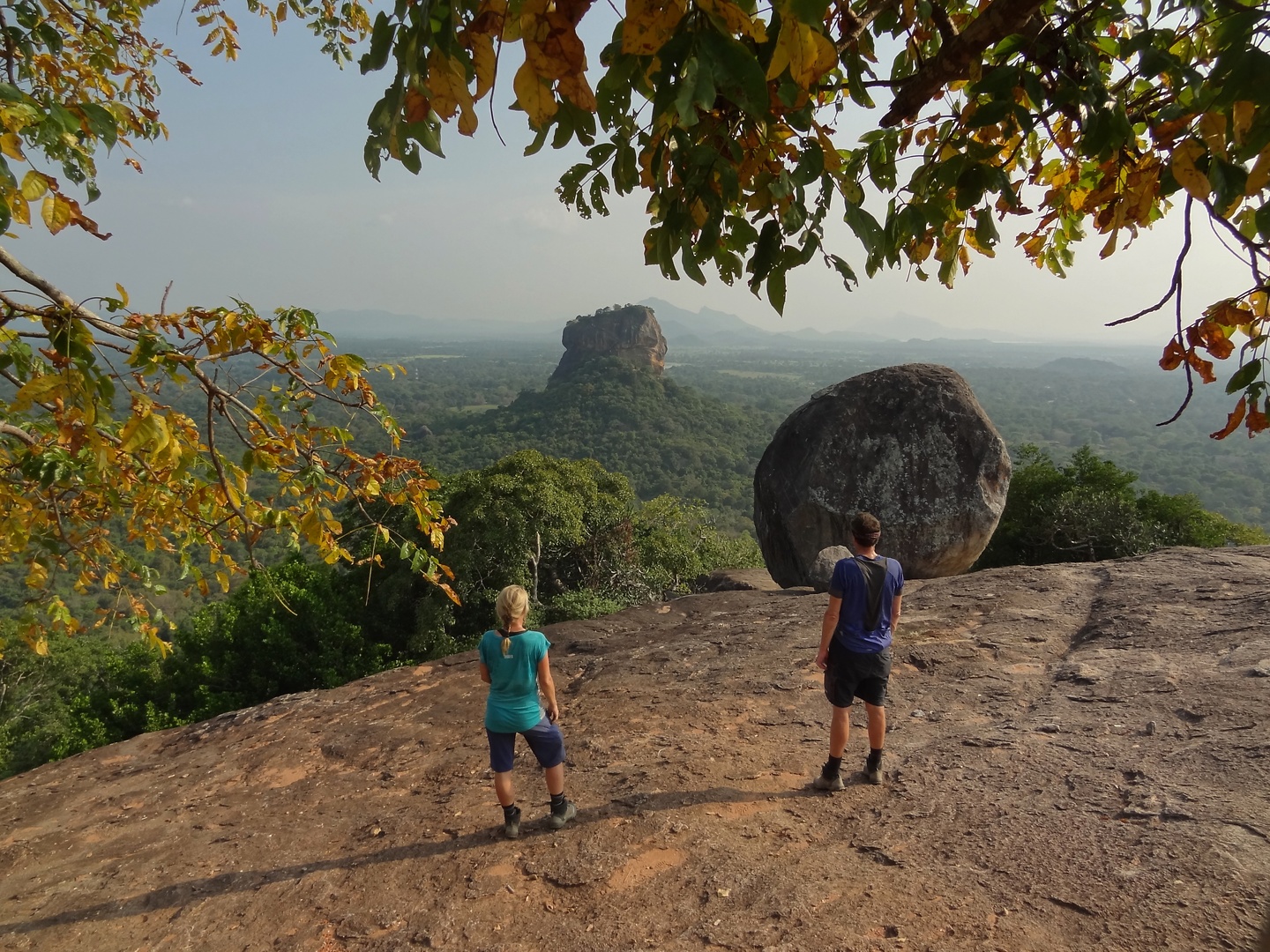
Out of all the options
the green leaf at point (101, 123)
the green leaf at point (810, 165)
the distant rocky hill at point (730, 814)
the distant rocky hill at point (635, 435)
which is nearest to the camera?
the green leaf at point (810, 165)

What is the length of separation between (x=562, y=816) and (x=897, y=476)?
799 centimetres

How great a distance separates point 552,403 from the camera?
75188 mm

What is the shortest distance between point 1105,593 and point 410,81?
887cm

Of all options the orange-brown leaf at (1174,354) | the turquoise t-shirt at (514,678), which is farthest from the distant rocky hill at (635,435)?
the orange-brown leaf at (1174,354)

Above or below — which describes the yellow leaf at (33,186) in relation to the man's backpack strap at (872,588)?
above

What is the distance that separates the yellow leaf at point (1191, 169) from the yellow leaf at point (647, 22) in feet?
4.07

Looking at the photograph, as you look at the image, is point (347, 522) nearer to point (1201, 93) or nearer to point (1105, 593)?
point (1105, 593)

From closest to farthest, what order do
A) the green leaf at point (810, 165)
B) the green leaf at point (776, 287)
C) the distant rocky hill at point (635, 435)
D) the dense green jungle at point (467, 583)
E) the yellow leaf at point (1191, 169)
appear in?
the yellow leaf at point (1191, 169) → the green leaf at point (810, 165) → the green leaf at point (776, 287) → the dense green jungle at point (467, 583) → the distant rocky hill at point (635, 435)

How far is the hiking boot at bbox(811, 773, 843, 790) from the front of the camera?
14.4 ft

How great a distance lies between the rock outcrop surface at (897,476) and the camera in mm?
10484

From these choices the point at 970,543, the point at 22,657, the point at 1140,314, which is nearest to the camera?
the point at 1140,314

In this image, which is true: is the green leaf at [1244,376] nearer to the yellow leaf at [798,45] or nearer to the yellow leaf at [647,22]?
the yellow leaf at [798,45]

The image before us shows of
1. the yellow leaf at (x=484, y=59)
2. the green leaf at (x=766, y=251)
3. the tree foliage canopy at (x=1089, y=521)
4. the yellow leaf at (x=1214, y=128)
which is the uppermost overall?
the yellow leaf at (x=484, y=59)

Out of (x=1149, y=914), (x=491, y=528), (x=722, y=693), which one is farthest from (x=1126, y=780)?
(x=491, y=528)
